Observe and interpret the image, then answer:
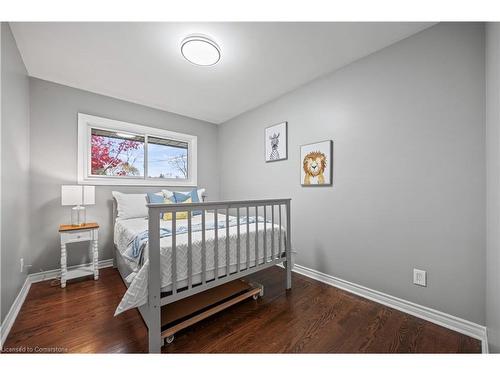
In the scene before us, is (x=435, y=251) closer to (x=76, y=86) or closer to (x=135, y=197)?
(x=135, y=197)

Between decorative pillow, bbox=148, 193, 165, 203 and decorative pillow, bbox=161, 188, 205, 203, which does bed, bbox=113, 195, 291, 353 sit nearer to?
decorative pillow, bbox=148, 193, 165, 203

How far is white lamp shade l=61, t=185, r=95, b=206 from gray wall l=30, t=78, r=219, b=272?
0.44m

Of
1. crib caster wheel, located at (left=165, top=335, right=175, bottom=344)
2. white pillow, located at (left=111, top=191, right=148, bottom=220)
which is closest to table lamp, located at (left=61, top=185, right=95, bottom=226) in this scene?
white pillow, located at (left=111, top=191, right=148, bottom=220)

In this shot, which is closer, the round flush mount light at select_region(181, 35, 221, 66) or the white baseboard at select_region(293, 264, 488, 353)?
the white baseboard at select_region(293, 264, 488, 353)

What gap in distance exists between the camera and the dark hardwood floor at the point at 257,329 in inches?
50.5

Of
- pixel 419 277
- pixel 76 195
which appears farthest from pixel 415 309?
pixel 76 195

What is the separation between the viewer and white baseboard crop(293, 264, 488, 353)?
1.38 meters

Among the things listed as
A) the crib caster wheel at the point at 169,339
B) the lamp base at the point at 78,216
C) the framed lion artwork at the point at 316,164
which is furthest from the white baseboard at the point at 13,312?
the framed lion artwork at the point at 316,164

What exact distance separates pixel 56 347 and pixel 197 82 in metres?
2.68

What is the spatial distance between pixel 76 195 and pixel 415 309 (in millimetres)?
3470

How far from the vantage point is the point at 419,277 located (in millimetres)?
1625
